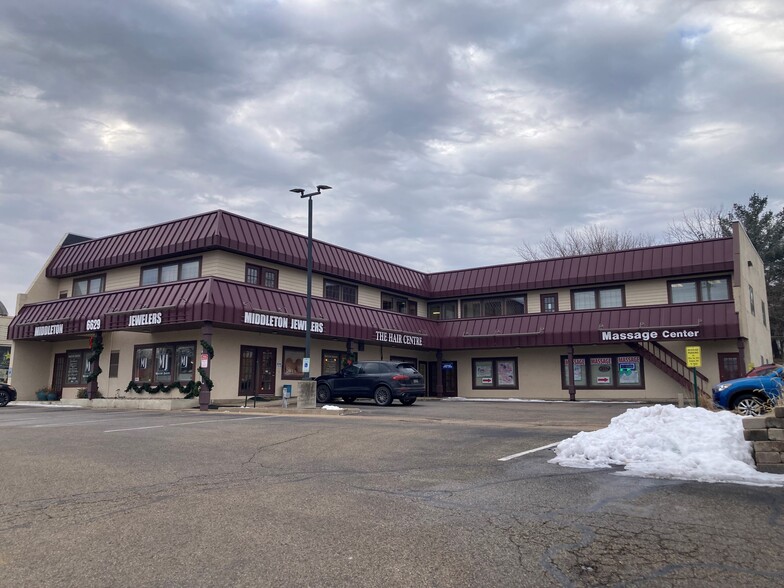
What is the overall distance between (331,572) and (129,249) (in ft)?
85.4

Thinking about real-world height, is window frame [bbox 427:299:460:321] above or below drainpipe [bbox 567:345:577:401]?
above

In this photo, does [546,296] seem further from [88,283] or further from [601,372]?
[88,283]

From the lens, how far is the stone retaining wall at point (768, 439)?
24.7 feet

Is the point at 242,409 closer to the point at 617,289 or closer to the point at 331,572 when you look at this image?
the point at 331,572

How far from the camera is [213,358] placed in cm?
2417

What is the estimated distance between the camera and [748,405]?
46.1 feet

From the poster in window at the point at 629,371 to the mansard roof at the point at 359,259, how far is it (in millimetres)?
4142

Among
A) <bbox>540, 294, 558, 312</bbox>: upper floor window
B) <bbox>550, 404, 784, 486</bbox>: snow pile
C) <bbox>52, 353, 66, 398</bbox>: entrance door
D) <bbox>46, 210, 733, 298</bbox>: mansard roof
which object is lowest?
<bbox>550, 404, 784, 486</bbox>: snow pile

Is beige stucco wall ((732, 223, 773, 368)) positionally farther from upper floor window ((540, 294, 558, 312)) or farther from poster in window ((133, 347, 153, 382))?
poster in window ((133, 347, 153, 382))

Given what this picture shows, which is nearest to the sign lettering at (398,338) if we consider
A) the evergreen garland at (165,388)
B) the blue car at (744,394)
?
the evergreen garland at (165,388)

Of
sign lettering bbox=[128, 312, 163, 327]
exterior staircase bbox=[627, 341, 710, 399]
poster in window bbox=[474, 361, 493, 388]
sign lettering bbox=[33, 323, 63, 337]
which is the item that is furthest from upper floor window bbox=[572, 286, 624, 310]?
sign lettering bbox=[33, 323, 63, 337]

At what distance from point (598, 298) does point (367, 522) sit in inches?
1116

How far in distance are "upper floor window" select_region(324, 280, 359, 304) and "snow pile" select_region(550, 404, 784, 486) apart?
21.1 m

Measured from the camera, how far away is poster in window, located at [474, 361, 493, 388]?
113 ft
